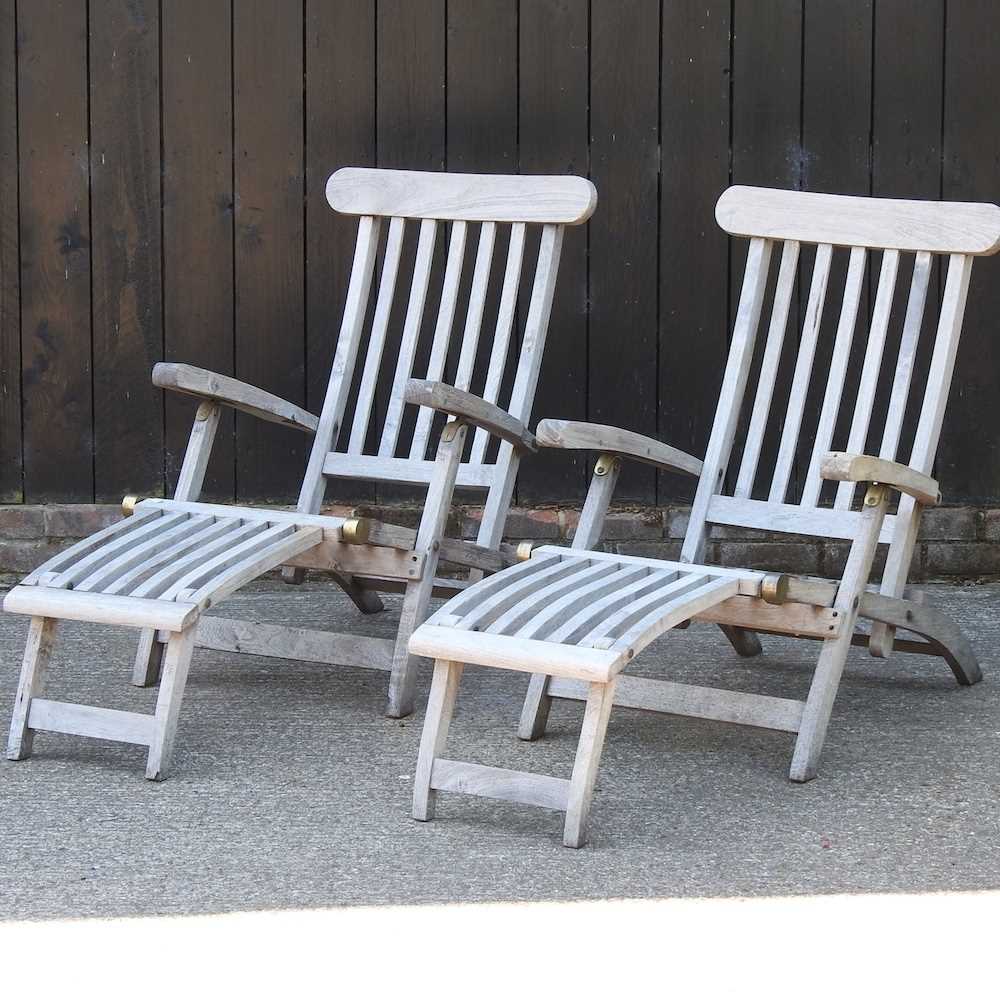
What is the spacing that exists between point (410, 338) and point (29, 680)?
1233mm

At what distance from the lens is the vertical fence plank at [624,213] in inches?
157

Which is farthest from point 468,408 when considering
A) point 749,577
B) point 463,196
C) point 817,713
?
point 817,713

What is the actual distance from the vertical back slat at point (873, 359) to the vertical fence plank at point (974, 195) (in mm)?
1097

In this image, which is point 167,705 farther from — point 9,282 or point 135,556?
point 9,282

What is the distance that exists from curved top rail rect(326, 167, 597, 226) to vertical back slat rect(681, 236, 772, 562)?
383 millimetres

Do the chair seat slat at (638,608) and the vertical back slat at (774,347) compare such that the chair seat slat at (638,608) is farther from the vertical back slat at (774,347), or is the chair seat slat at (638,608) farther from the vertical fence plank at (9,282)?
the vertical fence plank at (9,282)

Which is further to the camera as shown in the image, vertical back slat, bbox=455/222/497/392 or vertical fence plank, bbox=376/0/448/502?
vertical fence plank, bbox=376/0/448/502

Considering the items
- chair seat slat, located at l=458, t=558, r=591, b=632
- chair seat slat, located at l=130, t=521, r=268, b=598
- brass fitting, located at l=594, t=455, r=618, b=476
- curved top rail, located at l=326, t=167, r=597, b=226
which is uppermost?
curved top rail, located at l=326, t=167, r=597, b=226

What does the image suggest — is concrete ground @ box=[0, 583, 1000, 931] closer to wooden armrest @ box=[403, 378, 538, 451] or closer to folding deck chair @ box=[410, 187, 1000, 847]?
folding deck chair @ box=[410, 187, 1000, 847]

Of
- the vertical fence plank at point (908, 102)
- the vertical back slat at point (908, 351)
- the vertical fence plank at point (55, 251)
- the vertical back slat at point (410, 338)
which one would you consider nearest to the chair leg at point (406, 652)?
the vertical back slat at point (410, 338)

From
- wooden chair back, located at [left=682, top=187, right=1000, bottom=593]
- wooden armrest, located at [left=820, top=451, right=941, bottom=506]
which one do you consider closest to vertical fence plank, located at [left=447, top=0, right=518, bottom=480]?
wooden chair back, located at [left=682, top=187, right=1000, bottom=593]

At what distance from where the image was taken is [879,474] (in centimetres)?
256

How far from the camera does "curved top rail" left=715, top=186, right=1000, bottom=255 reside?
9.60ft

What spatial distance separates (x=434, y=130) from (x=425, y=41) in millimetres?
242
